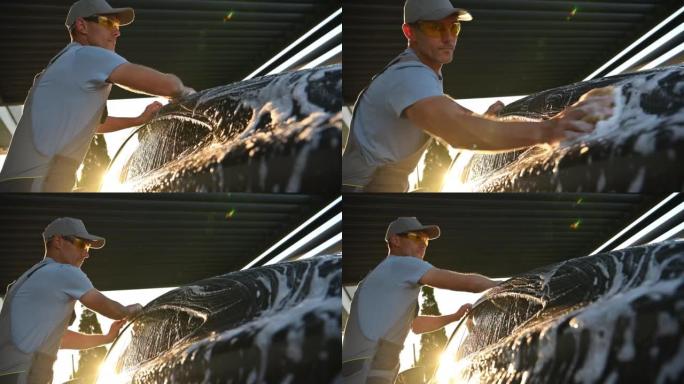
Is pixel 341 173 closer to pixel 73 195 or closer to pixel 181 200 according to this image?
pixel 181 200

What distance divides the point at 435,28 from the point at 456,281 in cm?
83

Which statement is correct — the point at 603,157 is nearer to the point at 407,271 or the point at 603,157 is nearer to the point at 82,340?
the point at 407,271

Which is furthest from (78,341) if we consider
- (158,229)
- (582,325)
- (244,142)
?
(582,325)

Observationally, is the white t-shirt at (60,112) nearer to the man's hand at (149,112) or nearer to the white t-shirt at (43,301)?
the man's hand at (149,112)

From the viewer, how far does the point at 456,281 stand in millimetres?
3316

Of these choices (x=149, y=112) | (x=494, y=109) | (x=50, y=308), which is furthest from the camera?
(x=494, y=109)

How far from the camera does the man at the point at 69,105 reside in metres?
3.17

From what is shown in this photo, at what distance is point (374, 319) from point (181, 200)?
0.73 m

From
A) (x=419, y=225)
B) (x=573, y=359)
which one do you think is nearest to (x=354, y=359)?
(x=419, y=225)

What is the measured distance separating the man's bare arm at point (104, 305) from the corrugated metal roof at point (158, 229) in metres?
0.04

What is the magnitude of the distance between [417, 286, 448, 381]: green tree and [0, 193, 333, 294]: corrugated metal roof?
1.51 feet

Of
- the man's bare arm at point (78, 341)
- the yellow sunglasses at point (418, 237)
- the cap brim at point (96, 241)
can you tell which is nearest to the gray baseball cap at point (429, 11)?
the yellow sunglasses at point (418, 237)

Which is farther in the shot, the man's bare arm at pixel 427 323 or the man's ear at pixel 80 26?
the man's bare arm at pixel 427 323

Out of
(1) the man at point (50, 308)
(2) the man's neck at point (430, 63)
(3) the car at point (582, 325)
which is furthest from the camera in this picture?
(2) the man's neck at point (430, 63)
